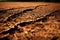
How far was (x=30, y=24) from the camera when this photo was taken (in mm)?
2623

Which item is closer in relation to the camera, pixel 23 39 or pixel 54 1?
pixel 23 39

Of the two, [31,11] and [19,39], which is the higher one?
[31,11]

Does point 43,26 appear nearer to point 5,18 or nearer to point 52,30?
point 52,30

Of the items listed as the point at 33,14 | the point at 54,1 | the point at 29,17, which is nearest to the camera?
the point at 29,17

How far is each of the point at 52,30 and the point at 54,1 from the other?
2.55 m

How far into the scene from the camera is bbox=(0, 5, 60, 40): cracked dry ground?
86.6 inches

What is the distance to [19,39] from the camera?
2.12 meters

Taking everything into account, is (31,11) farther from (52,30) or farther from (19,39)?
(19,39)

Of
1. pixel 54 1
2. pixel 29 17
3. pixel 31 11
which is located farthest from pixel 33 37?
pixel 54 1

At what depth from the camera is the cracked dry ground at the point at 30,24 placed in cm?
220

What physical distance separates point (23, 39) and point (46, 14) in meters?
1.22

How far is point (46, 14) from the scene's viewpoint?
3.07 metres

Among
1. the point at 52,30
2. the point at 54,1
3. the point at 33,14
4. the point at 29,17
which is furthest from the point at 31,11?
the point at 54,1

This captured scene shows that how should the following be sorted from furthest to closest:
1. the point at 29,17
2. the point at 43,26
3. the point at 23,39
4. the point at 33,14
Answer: the point at 33,14 → the point at 29,17 → the point at 43,26 → the point at 23,39
